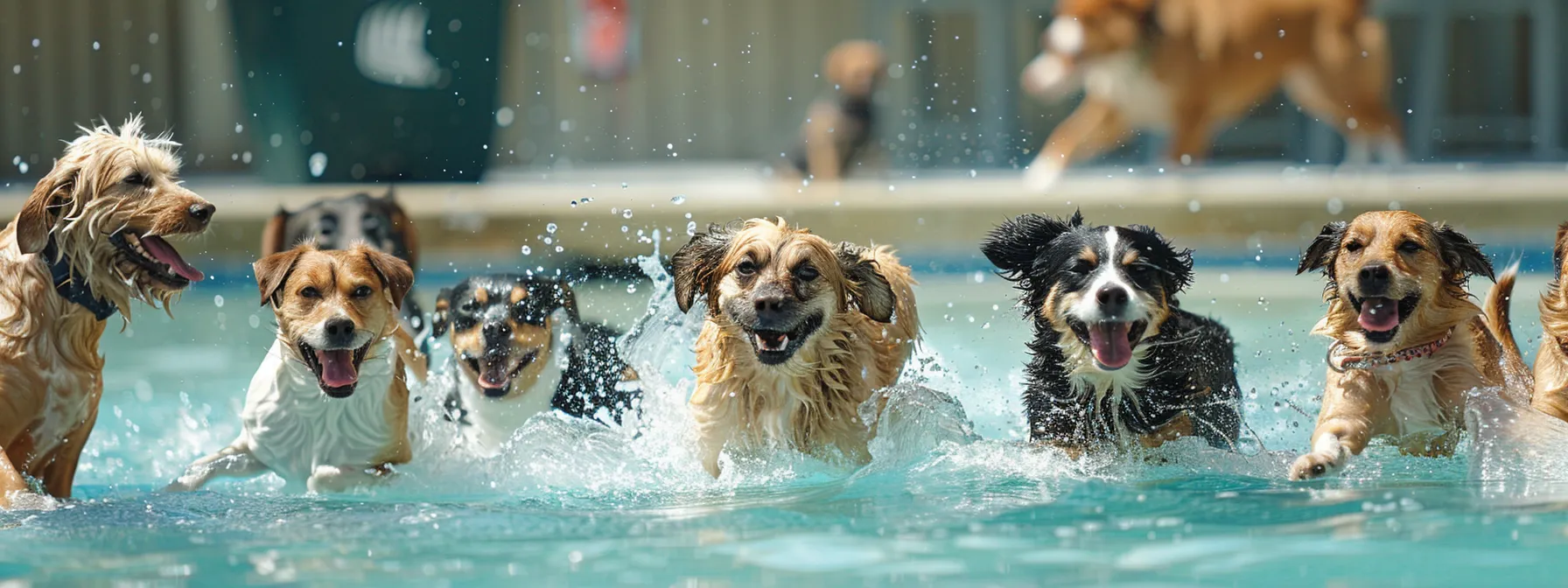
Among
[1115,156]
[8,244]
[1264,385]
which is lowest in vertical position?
[1264,385]

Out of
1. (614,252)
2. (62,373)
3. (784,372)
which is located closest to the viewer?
(62,373)

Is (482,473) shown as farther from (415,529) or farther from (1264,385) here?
(1264,385)

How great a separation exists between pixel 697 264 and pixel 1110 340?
1.28 meters

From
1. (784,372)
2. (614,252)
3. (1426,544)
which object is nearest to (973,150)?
(614,252)

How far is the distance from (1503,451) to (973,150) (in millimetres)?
12855

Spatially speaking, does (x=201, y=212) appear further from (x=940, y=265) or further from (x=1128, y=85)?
(x=1128, y=85)

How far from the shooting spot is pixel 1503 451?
455 centimetres

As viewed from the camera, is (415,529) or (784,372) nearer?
(415,529)

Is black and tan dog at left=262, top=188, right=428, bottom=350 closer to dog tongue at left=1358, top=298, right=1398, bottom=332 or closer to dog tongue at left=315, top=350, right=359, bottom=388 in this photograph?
dog tongue at left=315, top=350, right=359, bottom=388

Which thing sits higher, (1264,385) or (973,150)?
(973,150)

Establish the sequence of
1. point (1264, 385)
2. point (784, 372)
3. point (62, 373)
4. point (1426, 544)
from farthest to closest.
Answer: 1. point (1264, 385)
2. point (784, 372)
3. point (62, 373)
4. point (1426, 544)

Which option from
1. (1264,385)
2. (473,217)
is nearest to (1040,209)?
(473,217)

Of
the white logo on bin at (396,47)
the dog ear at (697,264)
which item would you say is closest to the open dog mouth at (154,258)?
the dog ear at (697,264)

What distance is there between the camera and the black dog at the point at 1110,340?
4711 mm
